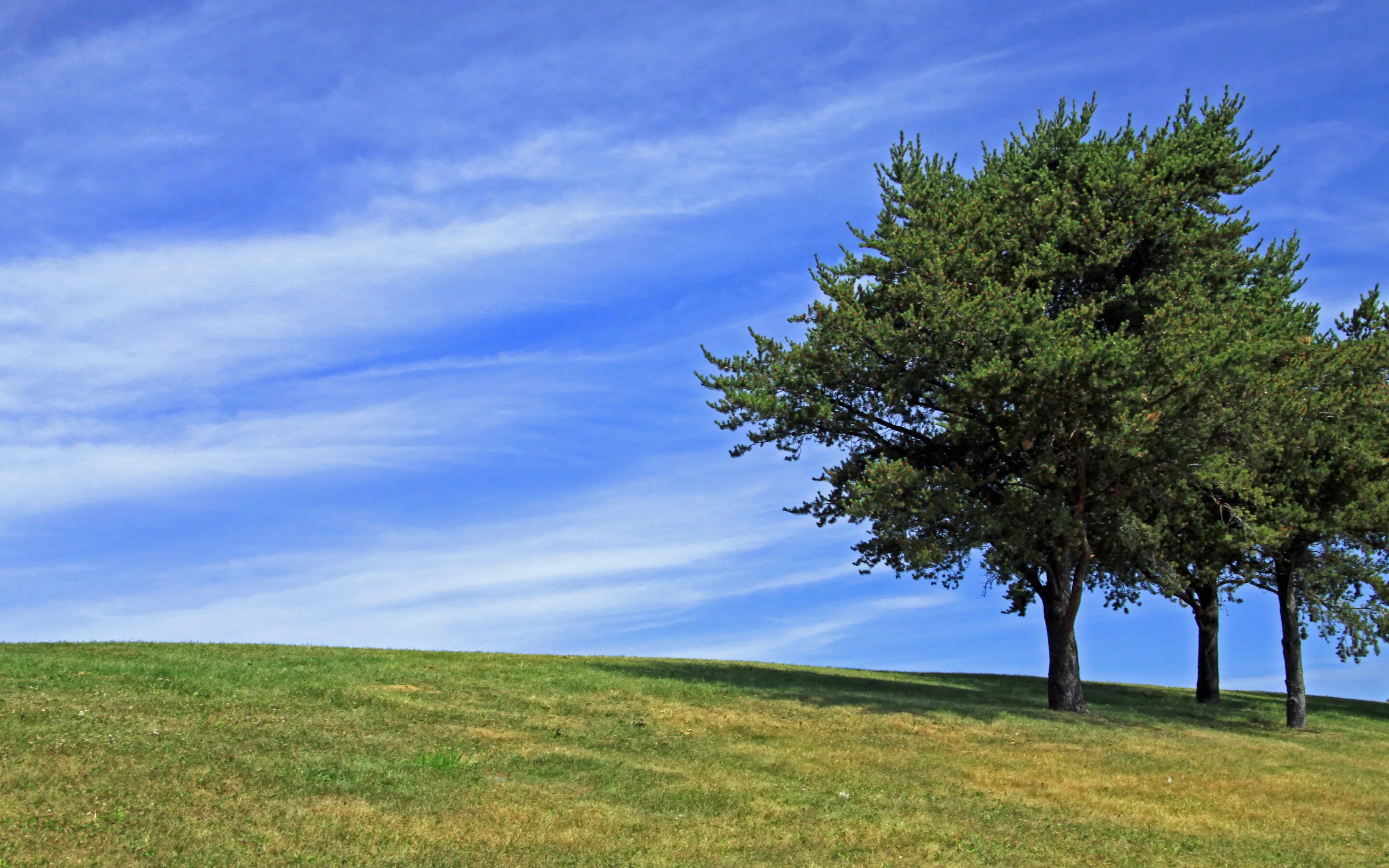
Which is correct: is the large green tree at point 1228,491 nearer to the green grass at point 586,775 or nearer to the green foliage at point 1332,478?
the green foliage at point 1332,478

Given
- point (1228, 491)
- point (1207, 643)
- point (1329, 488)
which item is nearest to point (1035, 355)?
point (1228, 491)

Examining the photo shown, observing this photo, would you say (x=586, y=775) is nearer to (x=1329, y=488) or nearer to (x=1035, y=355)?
(x=1035, y=355)

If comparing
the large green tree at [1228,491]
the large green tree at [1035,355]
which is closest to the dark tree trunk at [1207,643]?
the large green tree at [1228,491]

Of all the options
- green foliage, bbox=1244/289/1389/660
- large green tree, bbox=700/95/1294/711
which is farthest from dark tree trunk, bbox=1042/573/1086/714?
green foliage, bbox=1244/289/1389/660

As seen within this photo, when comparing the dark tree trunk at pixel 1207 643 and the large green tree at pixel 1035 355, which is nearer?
the large green tree at pixel 1035 355

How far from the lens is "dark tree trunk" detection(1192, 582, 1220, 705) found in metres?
53.4

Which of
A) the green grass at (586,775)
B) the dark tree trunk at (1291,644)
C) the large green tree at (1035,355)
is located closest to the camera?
the green grass at (586,775)

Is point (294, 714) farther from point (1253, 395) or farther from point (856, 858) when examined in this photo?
point (1253, 395)

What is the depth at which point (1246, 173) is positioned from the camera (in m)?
41.8

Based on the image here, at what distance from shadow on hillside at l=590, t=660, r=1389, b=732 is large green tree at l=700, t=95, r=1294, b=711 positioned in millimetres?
3301

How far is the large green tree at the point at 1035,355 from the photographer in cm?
3519

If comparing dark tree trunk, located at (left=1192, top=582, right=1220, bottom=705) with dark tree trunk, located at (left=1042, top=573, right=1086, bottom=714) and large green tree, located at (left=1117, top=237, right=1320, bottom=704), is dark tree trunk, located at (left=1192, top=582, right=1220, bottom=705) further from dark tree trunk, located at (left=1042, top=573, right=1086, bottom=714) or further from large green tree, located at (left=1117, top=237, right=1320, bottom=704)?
dark tree trunk, located at (left=1042, top=573, right=1086, bottom=714)

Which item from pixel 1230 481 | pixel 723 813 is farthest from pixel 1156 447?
pixel 723 813

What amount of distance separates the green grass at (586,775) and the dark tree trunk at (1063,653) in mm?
2724
